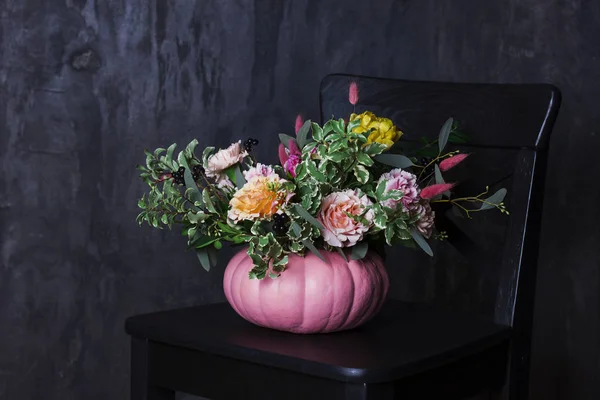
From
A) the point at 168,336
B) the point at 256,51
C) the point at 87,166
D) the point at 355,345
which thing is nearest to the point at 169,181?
the point at 168,336

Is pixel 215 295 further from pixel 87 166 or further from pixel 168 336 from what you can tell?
pixel 168 336

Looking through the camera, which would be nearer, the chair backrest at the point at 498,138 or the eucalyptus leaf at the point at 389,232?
the eucalyptus leaf at the point at 389,232

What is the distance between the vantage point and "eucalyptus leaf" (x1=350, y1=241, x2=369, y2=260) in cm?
116

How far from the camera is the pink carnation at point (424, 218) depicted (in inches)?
45.9

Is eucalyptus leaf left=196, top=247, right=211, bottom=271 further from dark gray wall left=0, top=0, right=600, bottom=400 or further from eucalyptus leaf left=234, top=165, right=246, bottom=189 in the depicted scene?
dark gray wall left=0, top=0, right=600, bottom=400

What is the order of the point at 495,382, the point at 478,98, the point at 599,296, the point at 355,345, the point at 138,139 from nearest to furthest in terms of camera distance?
the point at 355,345 < the point at 495,382 < the point at 478,98 < the point at 599,296 < the point at 138,139

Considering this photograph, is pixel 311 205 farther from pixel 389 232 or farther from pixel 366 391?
pixel 366 391

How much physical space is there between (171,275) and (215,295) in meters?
0.14

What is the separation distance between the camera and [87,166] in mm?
2303

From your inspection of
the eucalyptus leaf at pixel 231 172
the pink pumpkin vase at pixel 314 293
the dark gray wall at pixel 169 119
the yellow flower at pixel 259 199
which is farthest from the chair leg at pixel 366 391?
the dark gray wall at pixel 169 119

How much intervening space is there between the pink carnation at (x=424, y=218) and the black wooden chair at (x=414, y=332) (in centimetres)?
15

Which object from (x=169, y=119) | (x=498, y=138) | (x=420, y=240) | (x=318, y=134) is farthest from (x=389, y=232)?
(x=169, y=119)

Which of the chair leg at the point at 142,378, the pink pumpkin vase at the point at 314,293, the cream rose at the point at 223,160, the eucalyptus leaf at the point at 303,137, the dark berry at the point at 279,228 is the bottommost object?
the chair leg at the point at 142,378

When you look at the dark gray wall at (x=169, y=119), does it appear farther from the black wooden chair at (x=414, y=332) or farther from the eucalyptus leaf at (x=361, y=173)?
the eucalyptus leaf at (x=361, y=173)
